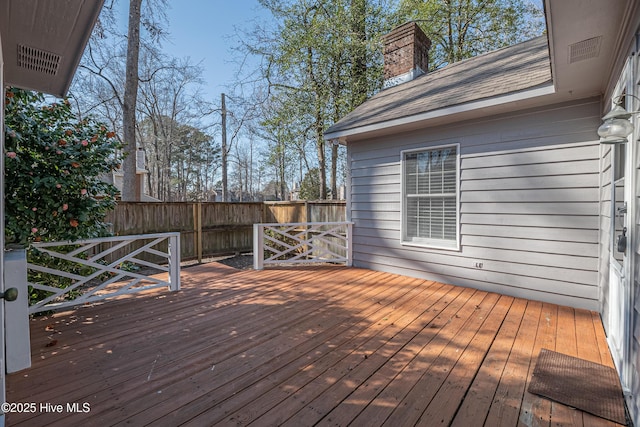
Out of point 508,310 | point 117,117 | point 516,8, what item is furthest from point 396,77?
point 117,117

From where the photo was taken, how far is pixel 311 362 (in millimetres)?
2250

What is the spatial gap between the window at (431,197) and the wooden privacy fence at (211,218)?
7.14ft

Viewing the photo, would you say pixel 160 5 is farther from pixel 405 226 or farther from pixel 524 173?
pixel 524 173

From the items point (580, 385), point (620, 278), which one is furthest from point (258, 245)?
point (620, 278)

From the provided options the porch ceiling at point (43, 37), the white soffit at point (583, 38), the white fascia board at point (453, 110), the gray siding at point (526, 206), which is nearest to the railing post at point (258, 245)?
the white fascia board at point (453, 110)

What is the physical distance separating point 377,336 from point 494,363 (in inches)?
34.9

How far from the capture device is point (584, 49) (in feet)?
7.60

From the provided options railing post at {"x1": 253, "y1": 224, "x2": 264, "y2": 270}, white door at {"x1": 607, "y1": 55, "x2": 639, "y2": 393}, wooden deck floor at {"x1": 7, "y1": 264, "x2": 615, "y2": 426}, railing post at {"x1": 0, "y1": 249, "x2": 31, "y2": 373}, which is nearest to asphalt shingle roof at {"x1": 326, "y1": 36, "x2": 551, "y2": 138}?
white door at {"x1": 607, "y1": 55, "x2": 639, "y2": 393}

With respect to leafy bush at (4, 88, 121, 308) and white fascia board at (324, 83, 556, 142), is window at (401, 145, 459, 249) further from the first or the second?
leafy bush at (4, 88, 121, 308)

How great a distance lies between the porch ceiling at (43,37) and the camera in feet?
5.92

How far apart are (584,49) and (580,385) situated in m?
2.40

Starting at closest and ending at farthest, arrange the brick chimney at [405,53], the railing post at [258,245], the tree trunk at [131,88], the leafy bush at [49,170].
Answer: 1. the leafy bush at [49,170]
2. the railing post at [258,245]
3. the brick chimney at [405,53]
4. the tree trunk at [131,88]

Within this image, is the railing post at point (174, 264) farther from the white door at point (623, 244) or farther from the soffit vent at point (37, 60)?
the white door at point (623, 244)

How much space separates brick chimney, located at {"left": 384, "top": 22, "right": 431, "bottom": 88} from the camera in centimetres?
636
